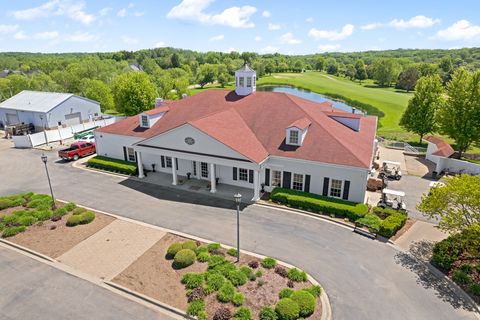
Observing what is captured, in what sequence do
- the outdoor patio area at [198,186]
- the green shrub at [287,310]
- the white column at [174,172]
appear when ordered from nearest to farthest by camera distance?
the green shrub at [287,310] < the outdoor patio area at [198,186] < the white column at [174,172]

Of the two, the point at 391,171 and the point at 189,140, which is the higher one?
the point at 189,140

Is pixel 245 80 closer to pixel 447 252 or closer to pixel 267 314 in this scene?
pixel 447 252

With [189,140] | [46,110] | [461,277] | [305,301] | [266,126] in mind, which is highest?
[266,126]

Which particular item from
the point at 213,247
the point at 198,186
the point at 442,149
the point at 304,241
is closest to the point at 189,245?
the point at 213,247

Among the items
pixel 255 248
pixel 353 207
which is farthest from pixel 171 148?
pixel 353 207

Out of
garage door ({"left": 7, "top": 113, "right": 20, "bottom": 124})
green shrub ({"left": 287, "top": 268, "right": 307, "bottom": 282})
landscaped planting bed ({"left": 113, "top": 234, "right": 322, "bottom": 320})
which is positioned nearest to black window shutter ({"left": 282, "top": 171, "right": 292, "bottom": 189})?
landscaped planting bed ({"left": 113, "top": 234, "right": 322, "bottom": 320})

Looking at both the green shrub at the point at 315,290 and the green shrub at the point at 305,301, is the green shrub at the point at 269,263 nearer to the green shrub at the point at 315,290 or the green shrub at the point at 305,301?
the green shrub at the point at 315,290

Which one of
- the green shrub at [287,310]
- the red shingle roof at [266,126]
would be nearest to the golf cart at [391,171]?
the red shingle roof at [266,126]
